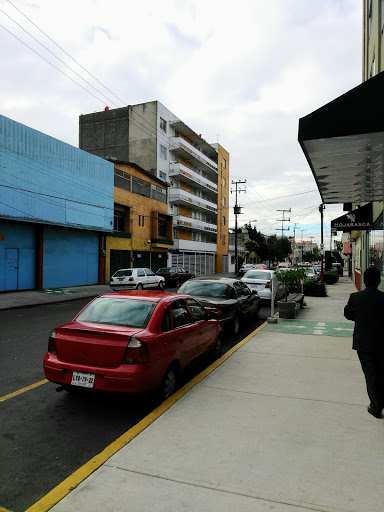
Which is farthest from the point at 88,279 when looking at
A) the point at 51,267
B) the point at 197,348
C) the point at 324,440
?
the point at 324,440

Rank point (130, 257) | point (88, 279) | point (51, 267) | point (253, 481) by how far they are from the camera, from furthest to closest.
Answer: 1. point (130, 257)
2. point (88, 279)
3. point (51, 267)
4. point (253, 481)

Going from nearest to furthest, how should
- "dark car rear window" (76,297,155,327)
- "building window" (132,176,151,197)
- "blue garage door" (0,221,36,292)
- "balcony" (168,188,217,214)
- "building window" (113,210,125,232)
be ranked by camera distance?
"dark car rear window" (76,297,155,327), "blue garage door" (0,221,36,292), "building window" (113,210,125,232), "building window" (132,176,151,197), "balcony" (168,188,217,214)

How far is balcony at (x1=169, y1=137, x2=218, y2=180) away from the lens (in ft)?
152

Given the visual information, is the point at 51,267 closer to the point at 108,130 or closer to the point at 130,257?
the point at 130,257

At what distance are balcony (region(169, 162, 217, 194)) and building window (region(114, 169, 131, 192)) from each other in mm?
14013

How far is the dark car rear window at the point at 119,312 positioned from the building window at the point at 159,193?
32.3 meters

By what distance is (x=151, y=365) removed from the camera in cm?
455

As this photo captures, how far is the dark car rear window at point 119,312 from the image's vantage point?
199 inches

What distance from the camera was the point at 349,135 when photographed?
5023 millimetres

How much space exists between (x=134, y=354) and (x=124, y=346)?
0.50 feet

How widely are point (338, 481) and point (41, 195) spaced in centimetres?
2172

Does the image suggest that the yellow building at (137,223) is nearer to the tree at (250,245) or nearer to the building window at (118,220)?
the building window at (118,220)

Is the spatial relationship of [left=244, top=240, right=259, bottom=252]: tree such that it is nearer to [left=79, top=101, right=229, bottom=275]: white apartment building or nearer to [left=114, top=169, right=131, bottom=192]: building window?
[left=79, top=101, right=229, bottom=275]: white apartment building

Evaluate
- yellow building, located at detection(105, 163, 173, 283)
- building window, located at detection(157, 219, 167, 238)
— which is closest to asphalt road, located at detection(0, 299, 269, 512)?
yellow building, located at detection(105, 163, 173, 283)
